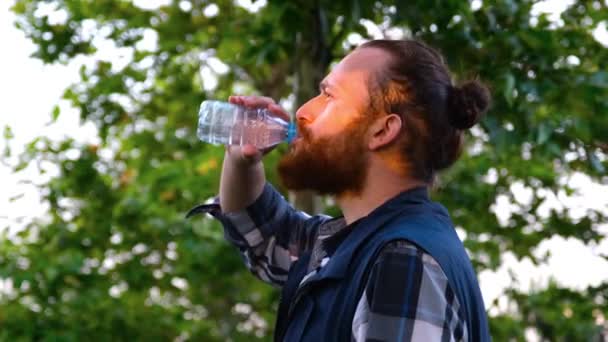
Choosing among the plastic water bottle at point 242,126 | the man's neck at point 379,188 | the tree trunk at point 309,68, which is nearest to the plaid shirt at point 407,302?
the man's neck at point 379,188

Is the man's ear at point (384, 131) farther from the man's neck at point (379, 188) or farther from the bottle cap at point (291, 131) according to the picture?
the bottle cap at point (291, 131)

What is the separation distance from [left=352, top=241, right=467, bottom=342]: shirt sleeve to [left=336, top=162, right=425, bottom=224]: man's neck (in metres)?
0.27

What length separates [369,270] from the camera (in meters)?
1.81

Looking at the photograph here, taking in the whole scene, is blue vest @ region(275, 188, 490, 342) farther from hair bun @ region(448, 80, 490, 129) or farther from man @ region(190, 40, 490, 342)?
hair bun @ region(448, 80, 490, 129)

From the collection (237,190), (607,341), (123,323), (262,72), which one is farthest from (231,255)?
(237,190)

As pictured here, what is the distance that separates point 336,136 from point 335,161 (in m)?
0.05

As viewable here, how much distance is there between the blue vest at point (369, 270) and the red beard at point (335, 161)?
0.33 feet

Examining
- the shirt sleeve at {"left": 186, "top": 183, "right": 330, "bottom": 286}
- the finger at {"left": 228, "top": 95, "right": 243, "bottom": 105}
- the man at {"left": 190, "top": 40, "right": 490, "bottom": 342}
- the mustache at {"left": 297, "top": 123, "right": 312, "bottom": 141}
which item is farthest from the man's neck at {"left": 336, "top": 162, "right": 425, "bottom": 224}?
the shirt sleeve at {"left": 186, "top": 183, "right": 330, "bottom": 286}

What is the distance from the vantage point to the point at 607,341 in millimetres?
6590

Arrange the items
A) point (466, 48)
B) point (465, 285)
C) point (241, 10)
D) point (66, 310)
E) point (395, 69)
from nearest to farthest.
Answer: point (465, 285) < point (395, 69) < point (466, 48) < point (241, 10) < point (66, 310)

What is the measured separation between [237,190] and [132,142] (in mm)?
5136

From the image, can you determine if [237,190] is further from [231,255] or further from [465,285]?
Result: [231,255]

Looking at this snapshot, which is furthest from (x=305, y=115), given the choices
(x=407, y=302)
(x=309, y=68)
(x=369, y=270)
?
(x=309, y=68)

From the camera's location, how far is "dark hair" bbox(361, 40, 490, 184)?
2.07 metres
